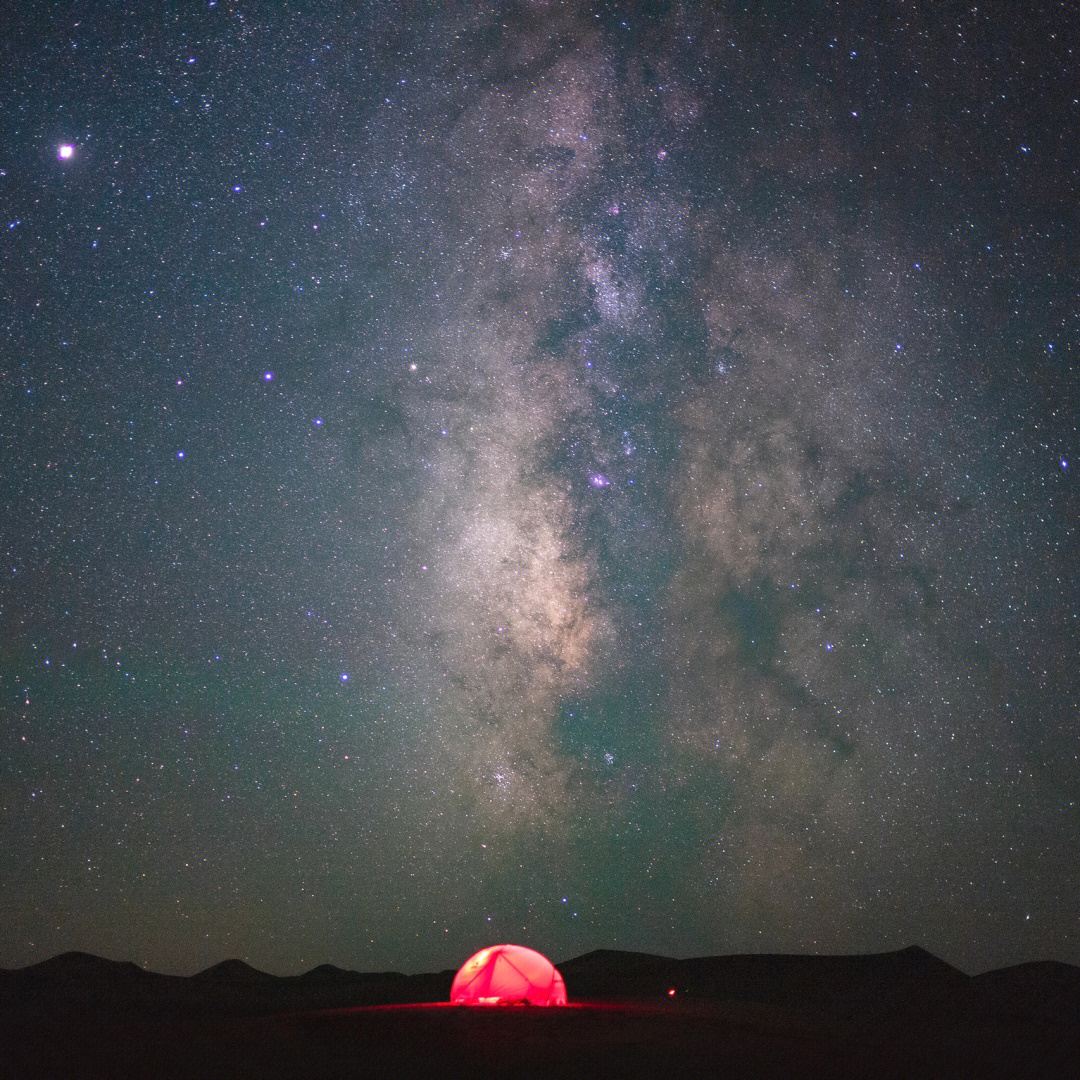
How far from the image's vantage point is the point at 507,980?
1206 cm

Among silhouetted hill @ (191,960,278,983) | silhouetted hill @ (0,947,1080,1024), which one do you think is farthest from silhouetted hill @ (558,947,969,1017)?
silhouetted hill @ (191,960,278,983)

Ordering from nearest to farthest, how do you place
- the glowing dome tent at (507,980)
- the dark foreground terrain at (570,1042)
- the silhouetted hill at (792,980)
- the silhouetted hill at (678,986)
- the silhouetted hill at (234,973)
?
the dark foreground terrain at (570,1042) → the glowing dome tent at (507,980) → the silhouetted hill at (678,986) → the silhouetted hill at (792,980) → the silhouetted hill at (234,973)

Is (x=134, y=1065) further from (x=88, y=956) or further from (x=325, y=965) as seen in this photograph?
(x=325, y=965)

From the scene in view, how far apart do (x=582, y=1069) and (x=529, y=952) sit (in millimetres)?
4860

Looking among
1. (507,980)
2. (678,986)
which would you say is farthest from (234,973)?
(507,980)

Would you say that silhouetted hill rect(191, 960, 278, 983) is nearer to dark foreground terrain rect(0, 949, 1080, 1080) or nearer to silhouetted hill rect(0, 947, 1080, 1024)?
silhouetted hill rect(0, 947, 1080, 1024)

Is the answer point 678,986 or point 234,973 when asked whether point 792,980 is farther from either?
point 234,973

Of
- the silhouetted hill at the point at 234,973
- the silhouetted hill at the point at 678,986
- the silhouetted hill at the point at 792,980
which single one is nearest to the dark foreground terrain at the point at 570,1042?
the silhouetted hill at the point at 678,986

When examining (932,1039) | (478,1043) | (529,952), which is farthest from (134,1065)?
(932,1039)

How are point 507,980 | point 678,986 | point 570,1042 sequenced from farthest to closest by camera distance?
point 678,986 < point 507,980 < point 570,1042

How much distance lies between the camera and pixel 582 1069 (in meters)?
7.92

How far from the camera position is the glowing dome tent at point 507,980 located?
39.3ft

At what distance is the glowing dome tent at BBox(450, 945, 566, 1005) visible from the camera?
1198cm

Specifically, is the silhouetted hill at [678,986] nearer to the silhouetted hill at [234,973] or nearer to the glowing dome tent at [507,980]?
the silhouetted hill at [234,973]
